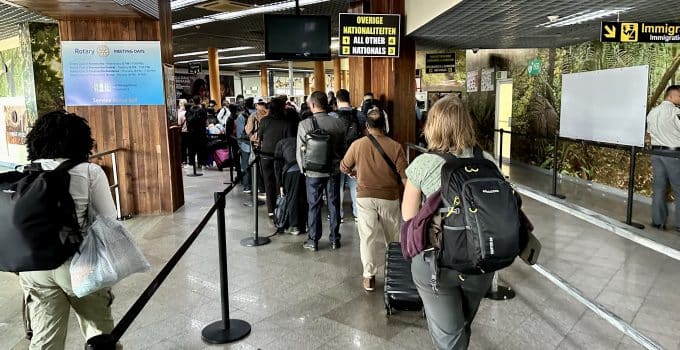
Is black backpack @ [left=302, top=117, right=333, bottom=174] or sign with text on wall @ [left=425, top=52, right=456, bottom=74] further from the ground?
sign with text on wall @ [left=425, top=52, right=456, bottom=74]

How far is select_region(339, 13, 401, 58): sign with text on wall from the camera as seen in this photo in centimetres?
620

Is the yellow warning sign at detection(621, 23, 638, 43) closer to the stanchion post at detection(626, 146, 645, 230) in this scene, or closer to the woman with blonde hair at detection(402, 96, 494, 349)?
the stanchion post at detection(626, 146, 645, 230)

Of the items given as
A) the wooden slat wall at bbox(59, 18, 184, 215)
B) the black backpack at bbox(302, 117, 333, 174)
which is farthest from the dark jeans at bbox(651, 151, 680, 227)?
the wooden slat wall at bbox(59, 18, 184, 215)

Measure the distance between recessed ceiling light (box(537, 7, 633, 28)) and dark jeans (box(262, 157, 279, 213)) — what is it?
391 cm

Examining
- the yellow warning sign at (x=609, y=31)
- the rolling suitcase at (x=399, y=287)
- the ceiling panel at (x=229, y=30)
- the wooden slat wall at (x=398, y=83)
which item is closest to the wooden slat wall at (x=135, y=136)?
the wooden slat wall at (x=398, y=83)

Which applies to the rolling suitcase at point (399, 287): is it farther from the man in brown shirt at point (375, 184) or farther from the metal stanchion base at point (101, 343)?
the metal stanchion base at point (101, 343)

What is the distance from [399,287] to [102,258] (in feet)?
6.12

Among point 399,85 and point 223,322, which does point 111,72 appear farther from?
point 223,322

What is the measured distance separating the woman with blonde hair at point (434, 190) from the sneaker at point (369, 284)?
171cm

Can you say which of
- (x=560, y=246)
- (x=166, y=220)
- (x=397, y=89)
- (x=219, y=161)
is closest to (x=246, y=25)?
(x=219, y=161)

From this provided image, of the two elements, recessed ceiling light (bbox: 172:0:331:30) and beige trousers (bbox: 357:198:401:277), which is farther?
recessed ceiling light (bbox: 172:0:331:30)

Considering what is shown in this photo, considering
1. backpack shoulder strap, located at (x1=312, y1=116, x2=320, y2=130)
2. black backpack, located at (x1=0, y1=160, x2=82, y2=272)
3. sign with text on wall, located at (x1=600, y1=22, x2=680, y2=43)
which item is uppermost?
sign with text on wall, located at (x1=600, y1=22, x2=680, y2=43)

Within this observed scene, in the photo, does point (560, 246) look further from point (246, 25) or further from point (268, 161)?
point (246, 25)

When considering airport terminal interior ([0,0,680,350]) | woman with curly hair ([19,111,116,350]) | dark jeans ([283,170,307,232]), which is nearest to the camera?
woman with curly hair ([19,111,116,350])
